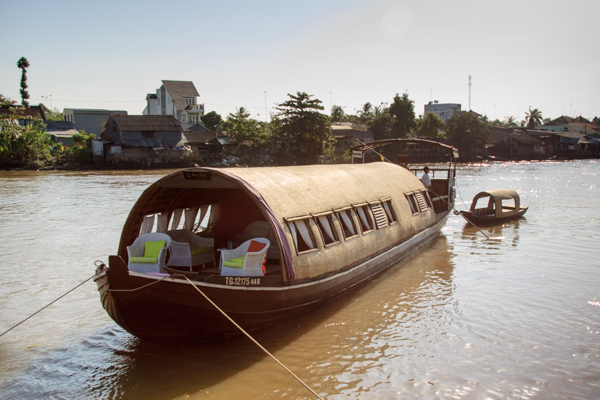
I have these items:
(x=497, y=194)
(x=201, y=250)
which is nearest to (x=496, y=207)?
(x=497, y=194)

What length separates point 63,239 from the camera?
16172 millimetres

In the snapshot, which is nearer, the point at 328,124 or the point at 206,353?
Answer: the point at 206,353

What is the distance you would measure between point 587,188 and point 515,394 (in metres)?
34.3

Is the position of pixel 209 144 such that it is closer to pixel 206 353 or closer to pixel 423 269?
pixel 423 269

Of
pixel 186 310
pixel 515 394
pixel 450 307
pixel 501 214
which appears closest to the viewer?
pixel 515 394

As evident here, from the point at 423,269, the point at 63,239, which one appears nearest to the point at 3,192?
the point at 63,239

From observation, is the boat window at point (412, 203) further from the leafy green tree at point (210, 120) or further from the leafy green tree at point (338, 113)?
the leafy green tree at point (338, 113)

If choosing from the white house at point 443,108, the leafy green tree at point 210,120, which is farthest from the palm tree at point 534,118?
the leafy green tree at point 210,120

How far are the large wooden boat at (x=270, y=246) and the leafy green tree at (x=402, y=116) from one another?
5292cm

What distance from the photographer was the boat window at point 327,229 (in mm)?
8703

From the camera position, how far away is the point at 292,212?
26.2 feet

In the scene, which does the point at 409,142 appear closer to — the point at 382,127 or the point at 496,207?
the point at 496,207

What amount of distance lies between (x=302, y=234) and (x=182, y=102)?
6027 cm

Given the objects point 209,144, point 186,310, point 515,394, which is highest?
point 209,144
